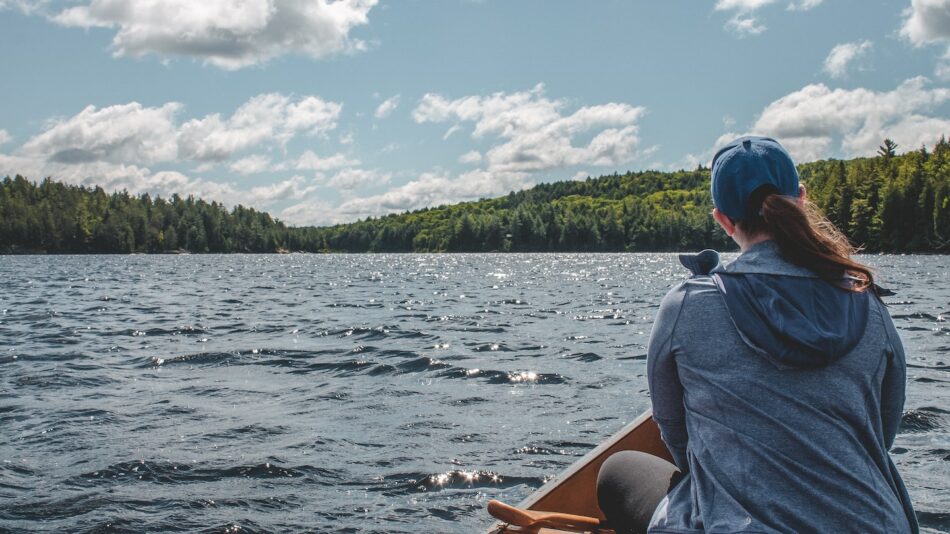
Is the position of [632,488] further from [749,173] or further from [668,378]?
[749,173]

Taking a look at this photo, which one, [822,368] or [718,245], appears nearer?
[822,368]

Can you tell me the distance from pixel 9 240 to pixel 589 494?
195176mm

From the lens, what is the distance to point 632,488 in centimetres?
341

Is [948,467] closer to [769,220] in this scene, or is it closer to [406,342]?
[769,220]

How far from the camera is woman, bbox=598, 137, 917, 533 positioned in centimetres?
248

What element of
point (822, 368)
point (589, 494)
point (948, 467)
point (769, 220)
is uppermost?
point (769, 220)

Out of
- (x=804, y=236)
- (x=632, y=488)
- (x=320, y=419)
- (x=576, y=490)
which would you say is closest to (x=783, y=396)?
(x=804, y=236)

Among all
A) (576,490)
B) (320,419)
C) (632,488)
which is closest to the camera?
(632,488)

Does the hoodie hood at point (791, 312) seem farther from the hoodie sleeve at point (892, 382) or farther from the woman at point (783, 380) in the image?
the hoodie sleeve at point (892, 382)

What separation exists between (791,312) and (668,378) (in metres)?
0.53

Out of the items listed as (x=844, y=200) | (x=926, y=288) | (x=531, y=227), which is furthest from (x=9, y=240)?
(x=926, y=288)

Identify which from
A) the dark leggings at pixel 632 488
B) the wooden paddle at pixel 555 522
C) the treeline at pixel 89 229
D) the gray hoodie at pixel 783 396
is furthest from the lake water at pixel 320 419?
the treeline at pixel 89 229

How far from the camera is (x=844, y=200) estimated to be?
383ft

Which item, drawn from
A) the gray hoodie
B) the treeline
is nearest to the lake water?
the gray hoodie
